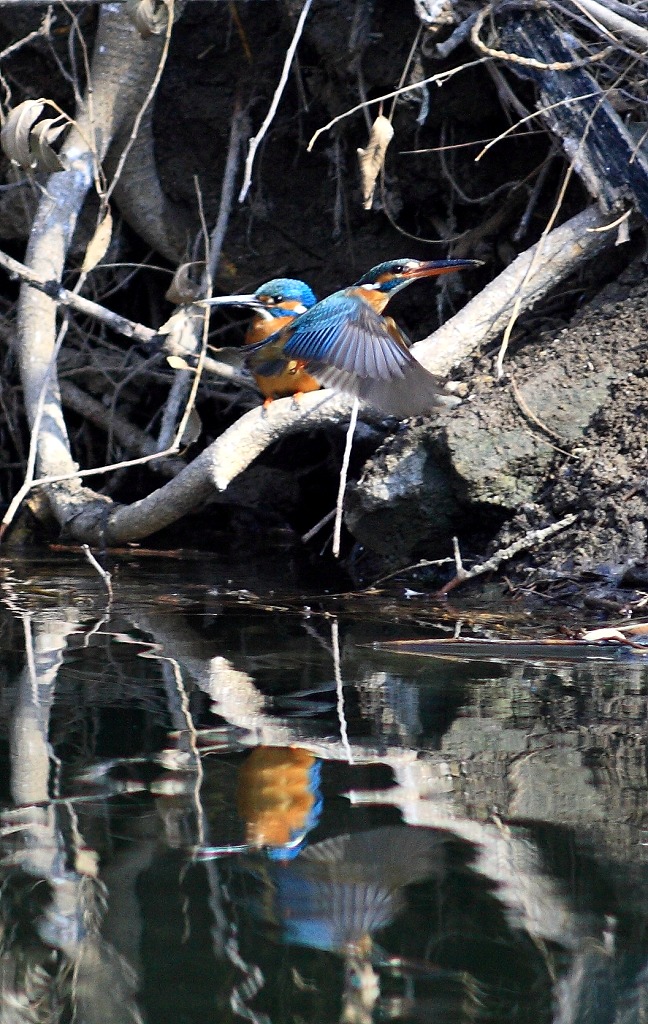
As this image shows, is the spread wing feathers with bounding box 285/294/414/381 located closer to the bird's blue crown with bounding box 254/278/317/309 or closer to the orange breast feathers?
the orange breast feathers

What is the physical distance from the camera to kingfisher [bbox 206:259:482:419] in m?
3.32

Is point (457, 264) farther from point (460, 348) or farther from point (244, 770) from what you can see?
point (244, 770)

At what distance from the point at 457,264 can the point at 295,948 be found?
2.82 metres

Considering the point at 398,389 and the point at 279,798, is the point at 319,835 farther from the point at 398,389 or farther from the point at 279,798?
the point at 398,389

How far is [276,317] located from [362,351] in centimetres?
101

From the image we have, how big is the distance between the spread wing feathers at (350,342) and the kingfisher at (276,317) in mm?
399

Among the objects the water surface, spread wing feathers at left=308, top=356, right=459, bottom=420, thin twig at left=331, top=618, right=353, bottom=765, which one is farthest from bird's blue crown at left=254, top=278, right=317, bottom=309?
the water surface

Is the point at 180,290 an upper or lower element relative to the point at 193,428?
upper

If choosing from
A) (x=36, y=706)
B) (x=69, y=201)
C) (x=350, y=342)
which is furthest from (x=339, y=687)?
(x=69, y=201)

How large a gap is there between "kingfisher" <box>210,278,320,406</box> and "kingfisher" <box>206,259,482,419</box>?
0.25 feet

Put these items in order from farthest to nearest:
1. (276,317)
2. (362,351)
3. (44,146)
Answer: (276,317) < (44,146) < (362,351)

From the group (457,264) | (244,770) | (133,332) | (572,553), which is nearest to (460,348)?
(457,264)

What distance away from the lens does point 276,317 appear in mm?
4426

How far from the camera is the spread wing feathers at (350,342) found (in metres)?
3.42
